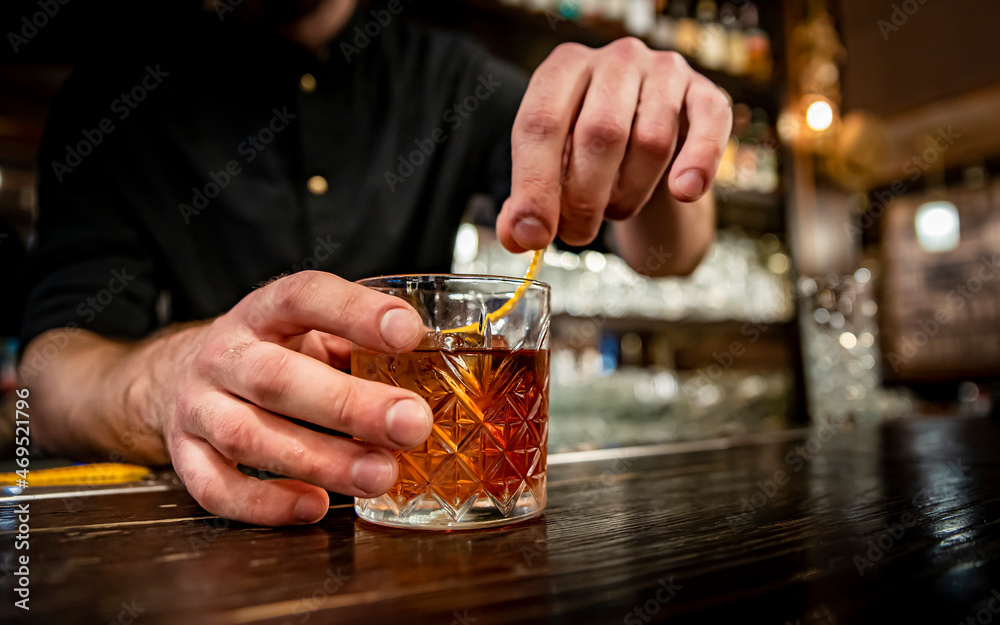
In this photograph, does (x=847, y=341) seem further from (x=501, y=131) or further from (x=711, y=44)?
(x=501, y=131)

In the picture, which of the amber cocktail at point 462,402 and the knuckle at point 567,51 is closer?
the amber cocktail at point 462,402

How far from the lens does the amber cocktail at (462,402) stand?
21.3 inches

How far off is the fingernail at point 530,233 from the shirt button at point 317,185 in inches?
37.1

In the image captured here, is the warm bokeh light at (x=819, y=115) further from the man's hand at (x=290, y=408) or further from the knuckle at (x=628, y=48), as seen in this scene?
the man's hand at (x=290, y=408)

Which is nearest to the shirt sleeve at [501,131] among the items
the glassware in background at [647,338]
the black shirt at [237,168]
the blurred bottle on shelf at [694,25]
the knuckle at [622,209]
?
the black shirt at [237,168]

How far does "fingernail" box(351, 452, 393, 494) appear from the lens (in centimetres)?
50

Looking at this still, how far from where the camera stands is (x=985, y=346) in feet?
16.3

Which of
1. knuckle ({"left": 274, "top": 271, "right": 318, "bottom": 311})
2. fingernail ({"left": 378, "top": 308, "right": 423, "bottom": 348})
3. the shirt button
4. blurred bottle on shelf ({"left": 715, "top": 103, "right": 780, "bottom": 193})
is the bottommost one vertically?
Answer: fingernail ({"left": 378, "top": 308, "right": 423, "bottom": 348})

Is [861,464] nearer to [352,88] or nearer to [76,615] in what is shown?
[76,615]

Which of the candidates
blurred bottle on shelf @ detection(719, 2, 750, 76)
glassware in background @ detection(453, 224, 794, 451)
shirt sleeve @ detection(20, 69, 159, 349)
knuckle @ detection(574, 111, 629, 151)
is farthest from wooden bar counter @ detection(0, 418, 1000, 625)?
blurred bottle on shelf @ detection(719, 2, 750, 76)

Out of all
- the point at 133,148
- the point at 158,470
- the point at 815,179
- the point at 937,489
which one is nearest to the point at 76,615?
the point at 158,470

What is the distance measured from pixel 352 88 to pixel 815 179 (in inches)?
126

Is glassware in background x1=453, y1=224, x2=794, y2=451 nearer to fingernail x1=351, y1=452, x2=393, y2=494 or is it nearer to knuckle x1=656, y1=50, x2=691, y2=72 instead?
knuckle x1=656, y1=50, x2=691, y2=72

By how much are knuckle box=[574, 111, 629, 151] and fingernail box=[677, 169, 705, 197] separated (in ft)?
0.31
